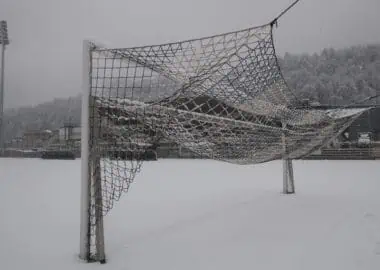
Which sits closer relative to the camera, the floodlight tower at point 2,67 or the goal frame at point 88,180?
the goal frame at point 88,180

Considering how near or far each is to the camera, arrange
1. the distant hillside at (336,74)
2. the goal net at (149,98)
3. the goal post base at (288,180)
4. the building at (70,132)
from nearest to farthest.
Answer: the goal net at (149,98), the goal post base at (288,180), the distant hillside at (336,74), the building at (70,132)

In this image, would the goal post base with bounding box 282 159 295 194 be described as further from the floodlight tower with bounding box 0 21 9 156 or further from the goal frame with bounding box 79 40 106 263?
the floodlight tower with bounding box 0 21 9 156

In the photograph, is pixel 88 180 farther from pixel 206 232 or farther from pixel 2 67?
pixel 2 67

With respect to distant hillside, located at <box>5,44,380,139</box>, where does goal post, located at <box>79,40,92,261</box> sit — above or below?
below

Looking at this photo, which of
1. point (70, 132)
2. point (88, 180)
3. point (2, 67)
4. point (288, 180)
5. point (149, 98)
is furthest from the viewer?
point (70, 132)

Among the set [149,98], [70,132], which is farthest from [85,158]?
[70,132]

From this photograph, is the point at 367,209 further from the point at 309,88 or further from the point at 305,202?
the point at 309,88

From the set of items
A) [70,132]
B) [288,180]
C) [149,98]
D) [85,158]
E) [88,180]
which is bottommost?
[288,180]

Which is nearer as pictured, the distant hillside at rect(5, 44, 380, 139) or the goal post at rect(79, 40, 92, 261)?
the goal post at rect(79, 40, 92, 261)

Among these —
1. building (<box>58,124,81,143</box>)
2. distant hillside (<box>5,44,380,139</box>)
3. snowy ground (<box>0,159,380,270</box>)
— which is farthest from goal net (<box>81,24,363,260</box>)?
building (<box>58,124,81,143</box>)

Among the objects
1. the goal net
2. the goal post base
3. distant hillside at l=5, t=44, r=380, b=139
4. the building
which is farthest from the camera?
the building

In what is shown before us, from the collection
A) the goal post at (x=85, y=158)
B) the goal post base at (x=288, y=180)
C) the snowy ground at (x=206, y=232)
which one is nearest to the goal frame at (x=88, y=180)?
the goal post at (x=85, y=158)

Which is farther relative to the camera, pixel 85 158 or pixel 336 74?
pixel 336 74

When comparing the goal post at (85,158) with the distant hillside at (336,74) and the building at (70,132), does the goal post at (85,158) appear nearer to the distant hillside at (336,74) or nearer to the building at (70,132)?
the distant hillside at (336,74)
